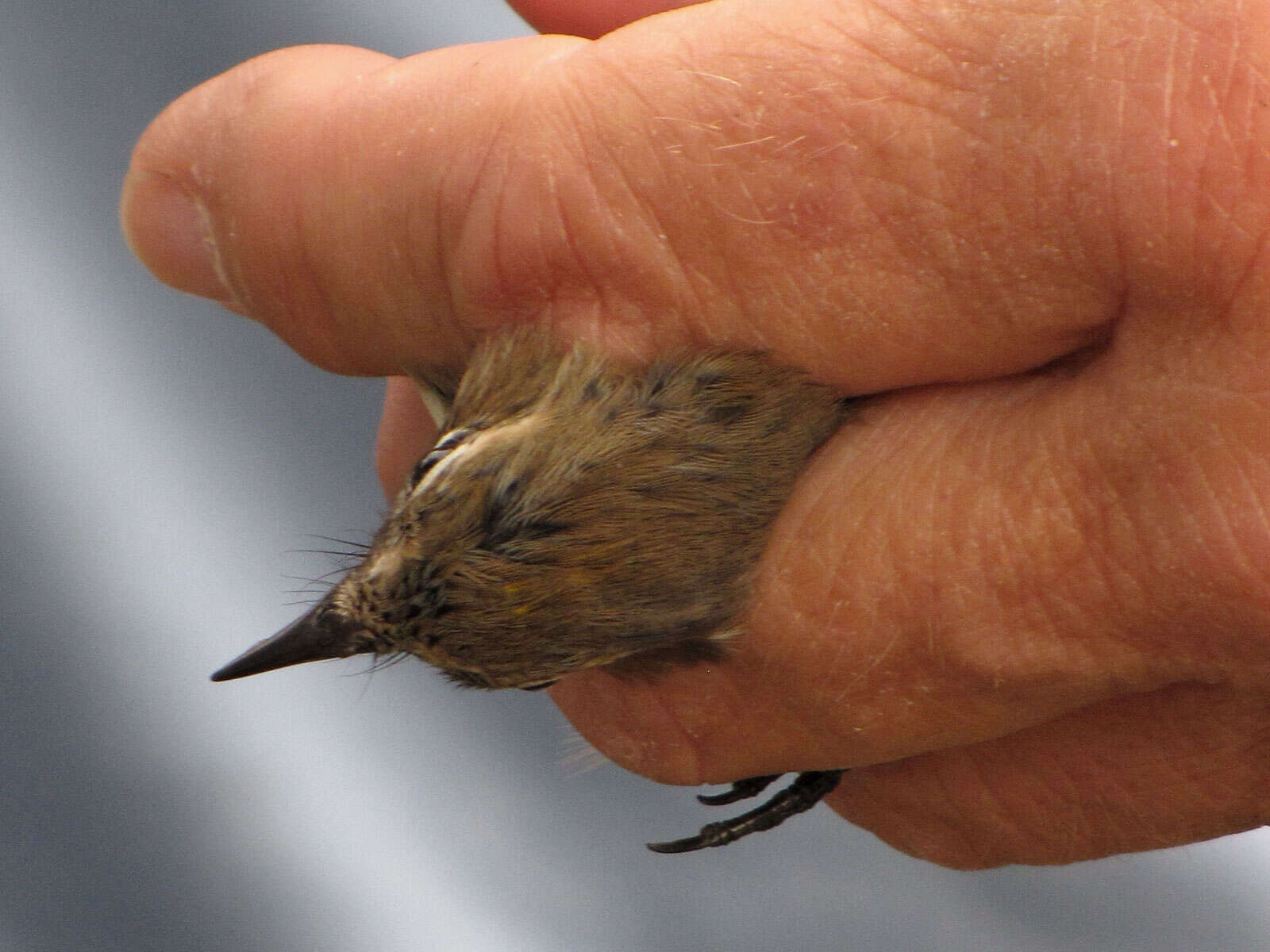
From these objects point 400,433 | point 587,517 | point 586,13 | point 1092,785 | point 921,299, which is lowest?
point 1092,785

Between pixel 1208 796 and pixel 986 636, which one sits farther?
pixel 1208 796

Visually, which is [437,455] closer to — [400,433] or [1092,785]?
[400,433]

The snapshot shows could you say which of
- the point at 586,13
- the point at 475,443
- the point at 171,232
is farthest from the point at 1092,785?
the point at 171,232

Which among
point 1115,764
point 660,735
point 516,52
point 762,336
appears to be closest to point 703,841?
point 660,735

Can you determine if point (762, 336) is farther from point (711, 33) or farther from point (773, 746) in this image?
point (773, 746)

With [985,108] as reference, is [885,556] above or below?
below

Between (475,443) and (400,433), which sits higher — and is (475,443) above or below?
above

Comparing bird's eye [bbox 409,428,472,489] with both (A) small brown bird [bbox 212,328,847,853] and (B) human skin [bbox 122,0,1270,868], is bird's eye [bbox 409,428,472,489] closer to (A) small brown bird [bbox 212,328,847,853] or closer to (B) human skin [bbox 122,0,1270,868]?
(A) small brown bird [bbox 212,328,847,853]

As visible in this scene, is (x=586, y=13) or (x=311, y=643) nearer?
(x=311, y=643)
